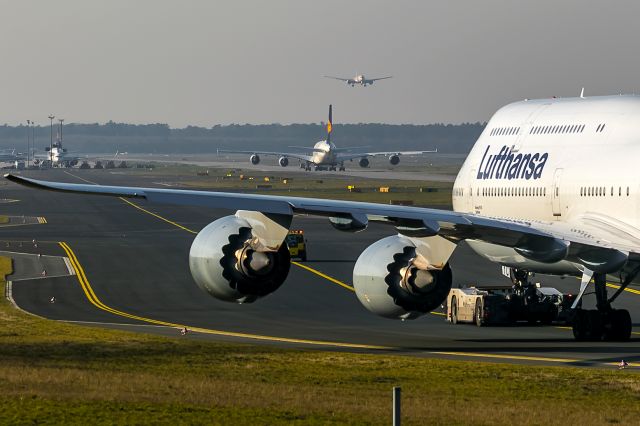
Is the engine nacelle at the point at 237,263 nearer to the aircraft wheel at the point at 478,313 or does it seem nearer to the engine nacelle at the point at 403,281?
the engine nacelle at the point at 403,281

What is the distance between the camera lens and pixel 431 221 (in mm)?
32406

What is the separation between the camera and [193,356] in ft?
127

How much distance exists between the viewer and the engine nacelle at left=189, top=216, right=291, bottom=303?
112 feet

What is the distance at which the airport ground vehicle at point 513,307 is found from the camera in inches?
1929

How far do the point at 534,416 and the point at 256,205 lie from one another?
8.36 metres

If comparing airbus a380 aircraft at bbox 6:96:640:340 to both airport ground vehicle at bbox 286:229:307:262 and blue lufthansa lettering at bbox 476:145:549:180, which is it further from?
airport ground vehicle at bbox 286:229:307:262

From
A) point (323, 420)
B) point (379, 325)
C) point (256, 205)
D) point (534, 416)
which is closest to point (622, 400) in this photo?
point (534, 416)

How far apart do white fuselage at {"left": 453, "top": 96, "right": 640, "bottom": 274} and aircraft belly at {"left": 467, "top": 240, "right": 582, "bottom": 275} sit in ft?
0.13

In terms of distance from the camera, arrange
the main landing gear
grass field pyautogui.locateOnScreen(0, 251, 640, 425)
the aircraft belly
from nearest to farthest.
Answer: grass field pyautogui.locateOnScreen(0, 251, 640, 425) → the aircraft belly → the main landing gear

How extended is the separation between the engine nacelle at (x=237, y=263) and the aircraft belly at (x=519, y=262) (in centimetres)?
1015

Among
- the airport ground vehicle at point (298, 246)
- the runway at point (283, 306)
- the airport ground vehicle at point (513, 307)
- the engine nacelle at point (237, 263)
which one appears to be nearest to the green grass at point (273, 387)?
the engine nacelle at point (237, 263)

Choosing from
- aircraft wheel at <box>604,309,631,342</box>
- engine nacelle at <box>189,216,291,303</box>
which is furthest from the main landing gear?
engine nacelle at <box>189,216,291,303</box>

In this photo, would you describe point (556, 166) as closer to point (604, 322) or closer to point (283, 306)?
point (604, 322)

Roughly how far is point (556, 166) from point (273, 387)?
13.2m
